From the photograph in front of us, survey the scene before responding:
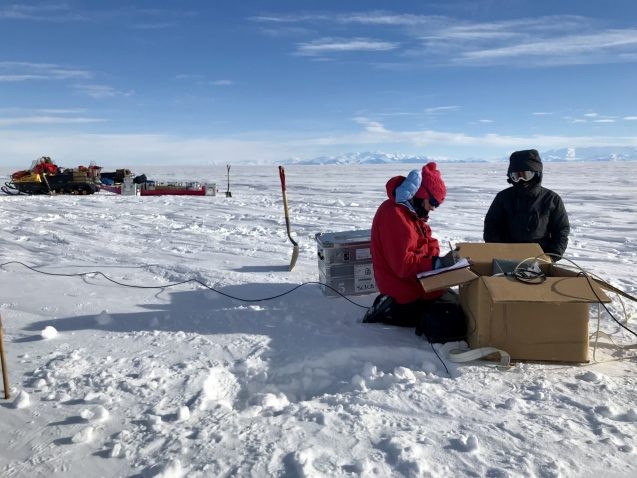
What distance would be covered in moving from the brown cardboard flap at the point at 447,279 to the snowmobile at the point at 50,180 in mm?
18519

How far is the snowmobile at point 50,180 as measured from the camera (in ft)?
60.2

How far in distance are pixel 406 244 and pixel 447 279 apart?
400 millimetres

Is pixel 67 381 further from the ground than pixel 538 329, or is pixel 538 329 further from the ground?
pixel 538 329

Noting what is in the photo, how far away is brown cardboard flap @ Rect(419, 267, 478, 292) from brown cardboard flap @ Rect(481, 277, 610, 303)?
142mm

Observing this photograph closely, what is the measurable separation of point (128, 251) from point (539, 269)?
19.0 feet

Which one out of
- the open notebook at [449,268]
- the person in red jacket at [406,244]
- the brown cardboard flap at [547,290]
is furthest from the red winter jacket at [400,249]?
the brown cardboard flap at [547,290]

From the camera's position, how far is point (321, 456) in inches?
87.0

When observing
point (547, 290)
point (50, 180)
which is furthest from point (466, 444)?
point (50, 180)

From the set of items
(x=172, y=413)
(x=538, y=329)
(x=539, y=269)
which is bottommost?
(x=172, y=413)

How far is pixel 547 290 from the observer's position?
3.10 meters

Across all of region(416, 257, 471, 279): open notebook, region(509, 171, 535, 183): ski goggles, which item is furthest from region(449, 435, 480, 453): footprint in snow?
region(509, 171, 535, 183): ski goggles

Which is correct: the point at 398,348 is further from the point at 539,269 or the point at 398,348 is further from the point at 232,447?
the point at 232,447

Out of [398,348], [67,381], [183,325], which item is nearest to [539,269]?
[398,348]

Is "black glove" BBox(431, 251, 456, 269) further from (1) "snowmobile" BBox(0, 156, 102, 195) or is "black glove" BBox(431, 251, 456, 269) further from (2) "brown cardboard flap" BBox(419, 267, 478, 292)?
(1) "snowmobile" BBox(0, 156, 102, 195)
